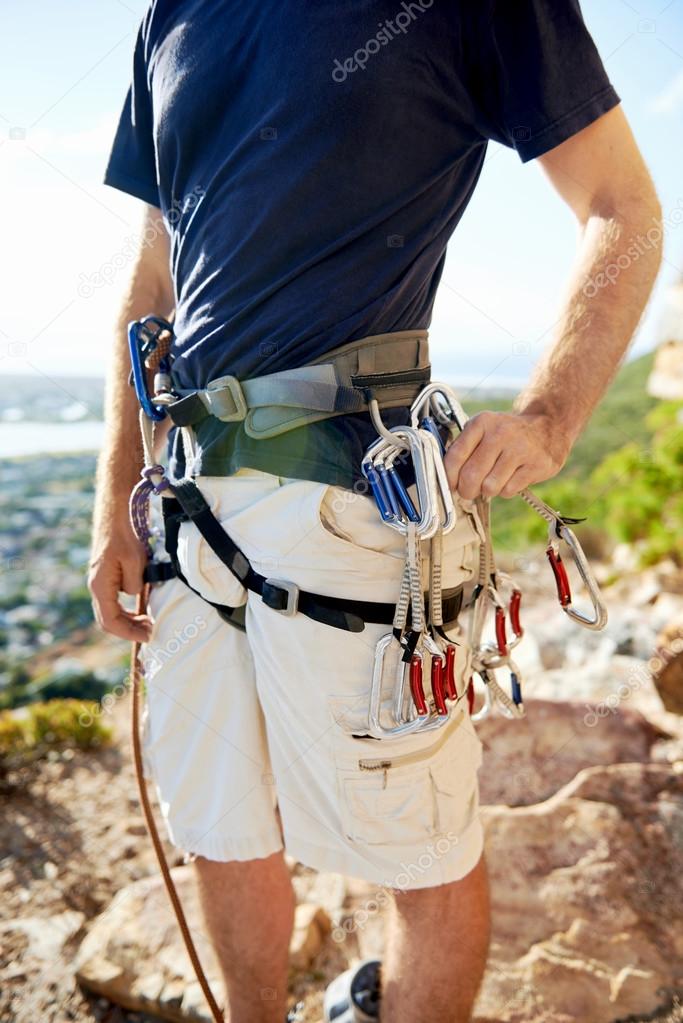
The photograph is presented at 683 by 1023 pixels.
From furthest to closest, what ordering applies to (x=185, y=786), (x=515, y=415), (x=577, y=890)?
(x=577, y=890) → (x=185, y=786) → (x=515, y=415)

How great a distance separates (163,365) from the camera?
1589 mm

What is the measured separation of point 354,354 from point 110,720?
3731 millimetres

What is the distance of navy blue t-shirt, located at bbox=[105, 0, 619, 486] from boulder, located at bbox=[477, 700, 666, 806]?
208cm

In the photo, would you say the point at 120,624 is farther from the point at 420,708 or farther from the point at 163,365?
the point at 420,708

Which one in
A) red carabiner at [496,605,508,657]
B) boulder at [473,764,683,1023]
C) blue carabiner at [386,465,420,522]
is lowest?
boulder at [473,764,683,1023]

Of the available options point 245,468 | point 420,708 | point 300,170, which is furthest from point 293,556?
point 300,170

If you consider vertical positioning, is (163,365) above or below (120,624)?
above

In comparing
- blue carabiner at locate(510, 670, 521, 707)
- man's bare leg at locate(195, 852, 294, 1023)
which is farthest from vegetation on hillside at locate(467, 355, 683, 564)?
man's bare leg at locate(195, 852, 294, 1023)

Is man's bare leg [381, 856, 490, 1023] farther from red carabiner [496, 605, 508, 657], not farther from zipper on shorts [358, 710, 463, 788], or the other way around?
red carabiner [496, 605, 508, 657]

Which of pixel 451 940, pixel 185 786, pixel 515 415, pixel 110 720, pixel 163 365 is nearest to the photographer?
pixel 515 415

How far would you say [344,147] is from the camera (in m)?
1.24

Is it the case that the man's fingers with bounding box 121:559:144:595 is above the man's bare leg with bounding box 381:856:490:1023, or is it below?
above

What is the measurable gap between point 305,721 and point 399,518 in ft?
1.34

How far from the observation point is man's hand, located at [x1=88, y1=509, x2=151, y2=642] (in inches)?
63.3
